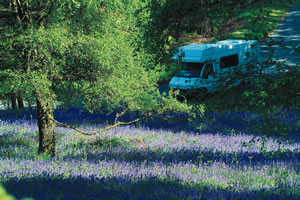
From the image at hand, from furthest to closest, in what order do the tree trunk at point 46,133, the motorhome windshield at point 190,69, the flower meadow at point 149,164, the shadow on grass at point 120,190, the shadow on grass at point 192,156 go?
the motorhome windshield at point 190,69
the tree trunk at point 46,133
the shadow on grass at point 192,156
the flower meadow at point 149,164
the shadow on grass at point 120,190

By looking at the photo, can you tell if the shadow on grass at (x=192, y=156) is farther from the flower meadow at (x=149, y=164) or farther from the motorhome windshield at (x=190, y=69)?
the motorhome windshield at (x=190, y=69)

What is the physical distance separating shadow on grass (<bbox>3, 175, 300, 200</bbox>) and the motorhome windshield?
1705 cm

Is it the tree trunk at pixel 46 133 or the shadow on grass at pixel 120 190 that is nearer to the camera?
the shadow on grass at pixel 120 190

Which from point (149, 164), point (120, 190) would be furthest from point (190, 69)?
point (120, 190)

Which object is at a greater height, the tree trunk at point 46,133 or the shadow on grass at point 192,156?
the tree trunk at point 46,133

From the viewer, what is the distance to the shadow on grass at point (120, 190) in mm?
4160

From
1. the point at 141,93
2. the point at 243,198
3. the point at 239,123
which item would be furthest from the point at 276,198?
the point at 239,123

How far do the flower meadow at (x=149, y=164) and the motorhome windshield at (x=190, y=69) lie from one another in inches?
423

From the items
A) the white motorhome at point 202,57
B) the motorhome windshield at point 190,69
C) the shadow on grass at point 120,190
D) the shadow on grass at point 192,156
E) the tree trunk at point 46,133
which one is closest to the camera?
the shadow on grass at point 120,190

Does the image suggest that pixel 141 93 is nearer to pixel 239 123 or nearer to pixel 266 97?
pixel 266 97

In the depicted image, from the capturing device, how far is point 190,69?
22188 millimetres

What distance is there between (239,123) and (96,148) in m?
5.87

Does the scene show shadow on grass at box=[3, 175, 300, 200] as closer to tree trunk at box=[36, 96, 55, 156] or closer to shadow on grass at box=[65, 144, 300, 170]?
shadow on grass at box=[65, 144, 300, 170]

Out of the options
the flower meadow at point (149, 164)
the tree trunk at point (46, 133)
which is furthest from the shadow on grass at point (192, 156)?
the tree trunk at point (46, 133)
